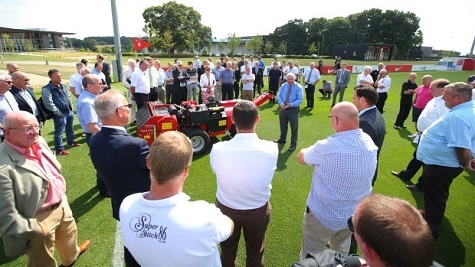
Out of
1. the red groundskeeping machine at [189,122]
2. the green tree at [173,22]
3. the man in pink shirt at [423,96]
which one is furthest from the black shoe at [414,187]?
the green tree at [173,22]

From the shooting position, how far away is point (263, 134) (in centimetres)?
755

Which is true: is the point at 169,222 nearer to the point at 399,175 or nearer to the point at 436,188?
the point at 436,188

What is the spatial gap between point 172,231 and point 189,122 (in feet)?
15.6

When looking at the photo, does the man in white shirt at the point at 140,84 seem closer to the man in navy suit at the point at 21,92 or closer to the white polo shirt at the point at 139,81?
the white polo shirt at the point at 139,81

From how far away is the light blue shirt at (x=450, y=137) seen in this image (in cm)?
286

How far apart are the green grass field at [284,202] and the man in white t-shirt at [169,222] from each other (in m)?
2.04

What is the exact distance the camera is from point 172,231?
3.92 feet

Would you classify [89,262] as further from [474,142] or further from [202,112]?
[474,142]

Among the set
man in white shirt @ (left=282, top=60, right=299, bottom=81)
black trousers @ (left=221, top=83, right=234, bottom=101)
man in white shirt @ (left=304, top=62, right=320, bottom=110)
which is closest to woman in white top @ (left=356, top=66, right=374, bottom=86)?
man in white shirt @ (left=304, top=62, right=320, bottom=110)

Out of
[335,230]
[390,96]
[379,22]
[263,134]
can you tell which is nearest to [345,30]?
[379,22]

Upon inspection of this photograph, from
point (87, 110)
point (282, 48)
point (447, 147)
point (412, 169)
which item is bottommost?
point (412, 169)

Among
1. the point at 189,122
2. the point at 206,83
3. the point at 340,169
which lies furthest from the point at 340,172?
the point at 206,83

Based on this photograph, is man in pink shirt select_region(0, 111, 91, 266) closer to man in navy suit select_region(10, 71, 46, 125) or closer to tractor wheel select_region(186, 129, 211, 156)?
man in navy suit select_region(10, 71, 46, 125)

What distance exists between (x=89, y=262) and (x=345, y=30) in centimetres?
7347
